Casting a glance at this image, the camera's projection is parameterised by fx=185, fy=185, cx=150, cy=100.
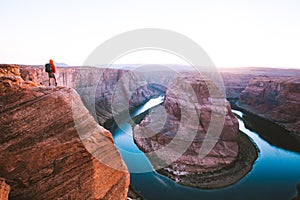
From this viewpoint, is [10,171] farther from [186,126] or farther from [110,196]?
[186,126]

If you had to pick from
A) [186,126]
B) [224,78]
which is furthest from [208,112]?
[224,78]

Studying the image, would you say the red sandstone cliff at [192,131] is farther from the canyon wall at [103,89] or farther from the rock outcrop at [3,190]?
the rock outcrop at [3,190]

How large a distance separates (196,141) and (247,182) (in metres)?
9.67

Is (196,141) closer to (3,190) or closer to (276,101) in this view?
(3,190)

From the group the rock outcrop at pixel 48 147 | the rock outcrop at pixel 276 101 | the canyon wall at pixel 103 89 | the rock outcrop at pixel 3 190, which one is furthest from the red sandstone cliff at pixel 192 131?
the rock outcrop at pixel 276 101

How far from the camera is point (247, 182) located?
27719mm

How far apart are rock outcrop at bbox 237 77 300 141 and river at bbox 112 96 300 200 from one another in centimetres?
1863

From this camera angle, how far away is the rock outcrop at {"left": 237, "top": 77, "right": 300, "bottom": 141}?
57.2 metres

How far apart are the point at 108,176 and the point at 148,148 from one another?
27290 mm

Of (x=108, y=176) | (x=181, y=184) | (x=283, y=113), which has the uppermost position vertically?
(x=108, y=176)

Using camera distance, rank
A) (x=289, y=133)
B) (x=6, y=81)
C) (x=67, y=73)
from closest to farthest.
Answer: (x=6, y=81) < (x=289, y=133) < (x=67, y=73)

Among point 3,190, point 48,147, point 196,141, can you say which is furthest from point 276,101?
point 3,190

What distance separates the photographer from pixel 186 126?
115ft

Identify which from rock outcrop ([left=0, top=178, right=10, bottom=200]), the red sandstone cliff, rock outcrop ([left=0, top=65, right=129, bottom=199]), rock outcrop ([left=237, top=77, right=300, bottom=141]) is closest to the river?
the red sandstone cliff
